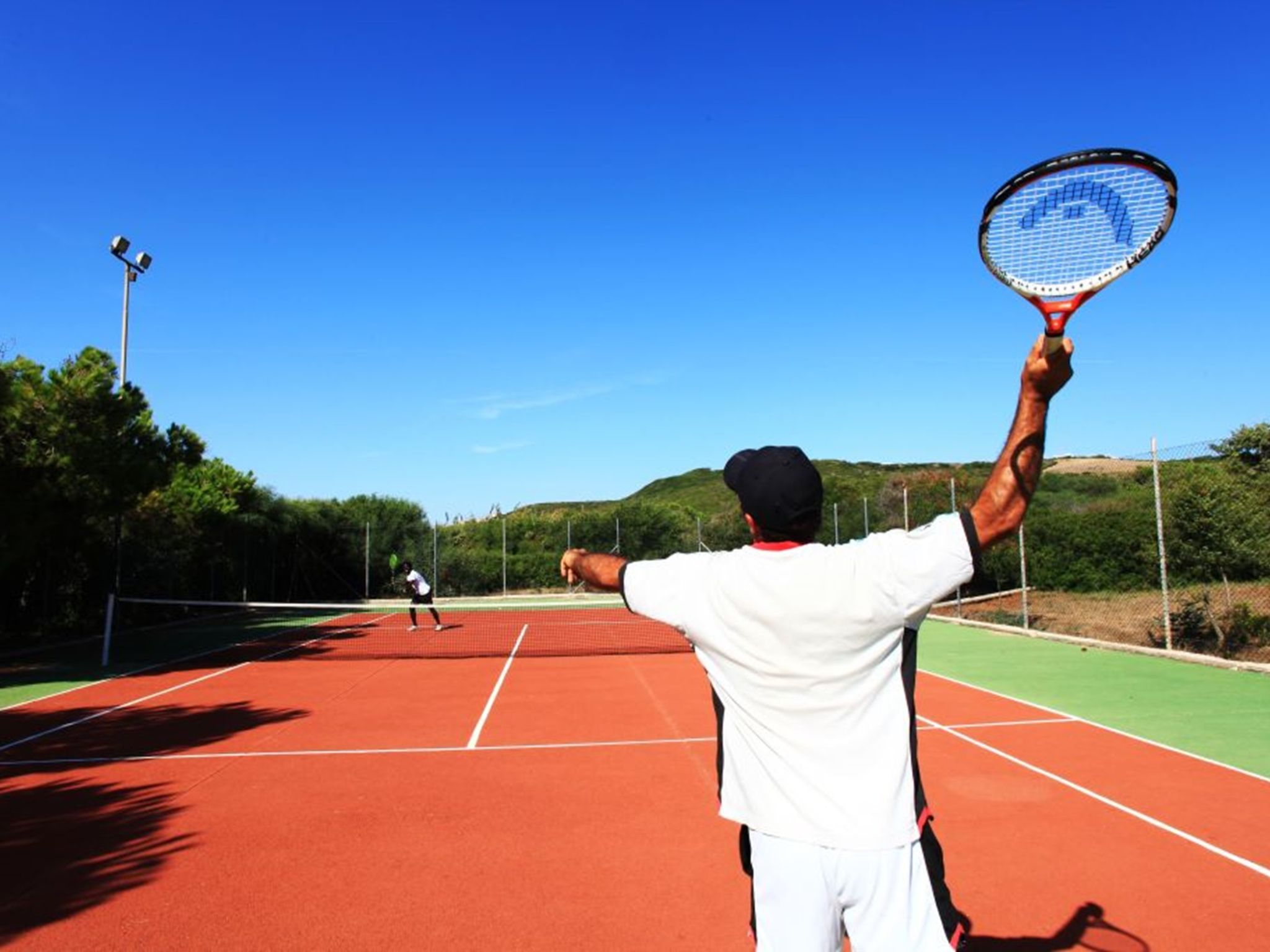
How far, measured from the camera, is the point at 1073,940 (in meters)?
4.01

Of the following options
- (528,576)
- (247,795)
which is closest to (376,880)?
(247,795)

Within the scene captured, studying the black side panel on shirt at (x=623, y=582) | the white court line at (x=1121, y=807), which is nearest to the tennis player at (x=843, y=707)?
the black side panel on shirt at (x=623, y=582)

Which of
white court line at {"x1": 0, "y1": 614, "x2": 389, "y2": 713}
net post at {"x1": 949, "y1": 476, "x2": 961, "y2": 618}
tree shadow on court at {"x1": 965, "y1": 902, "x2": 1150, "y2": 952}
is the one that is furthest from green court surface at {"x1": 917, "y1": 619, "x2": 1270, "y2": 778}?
white court line at {"x1": 0, "y1": 614, "x2": 389, "y2": 713}

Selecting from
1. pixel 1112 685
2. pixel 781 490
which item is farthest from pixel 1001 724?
pixel 781 490

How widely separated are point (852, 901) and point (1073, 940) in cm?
309

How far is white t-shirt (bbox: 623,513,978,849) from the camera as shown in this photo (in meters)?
1.80

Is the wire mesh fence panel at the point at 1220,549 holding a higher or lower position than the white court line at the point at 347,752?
higher

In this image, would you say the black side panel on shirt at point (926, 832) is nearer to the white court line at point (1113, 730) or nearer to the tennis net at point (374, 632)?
the white court line at point (1113, 730)

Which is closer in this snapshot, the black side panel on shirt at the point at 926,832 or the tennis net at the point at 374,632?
the black side panel on shirt at the point at 926,832

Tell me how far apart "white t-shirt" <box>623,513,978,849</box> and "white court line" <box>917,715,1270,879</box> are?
4448 mm

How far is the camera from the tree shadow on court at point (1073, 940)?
12.9 ft

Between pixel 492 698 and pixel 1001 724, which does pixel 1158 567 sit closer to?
pixel 1001 724

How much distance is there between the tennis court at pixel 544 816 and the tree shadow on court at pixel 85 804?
0.03m

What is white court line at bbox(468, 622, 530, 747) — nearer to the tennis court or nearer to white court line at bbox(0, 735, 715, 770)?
the tennis court
